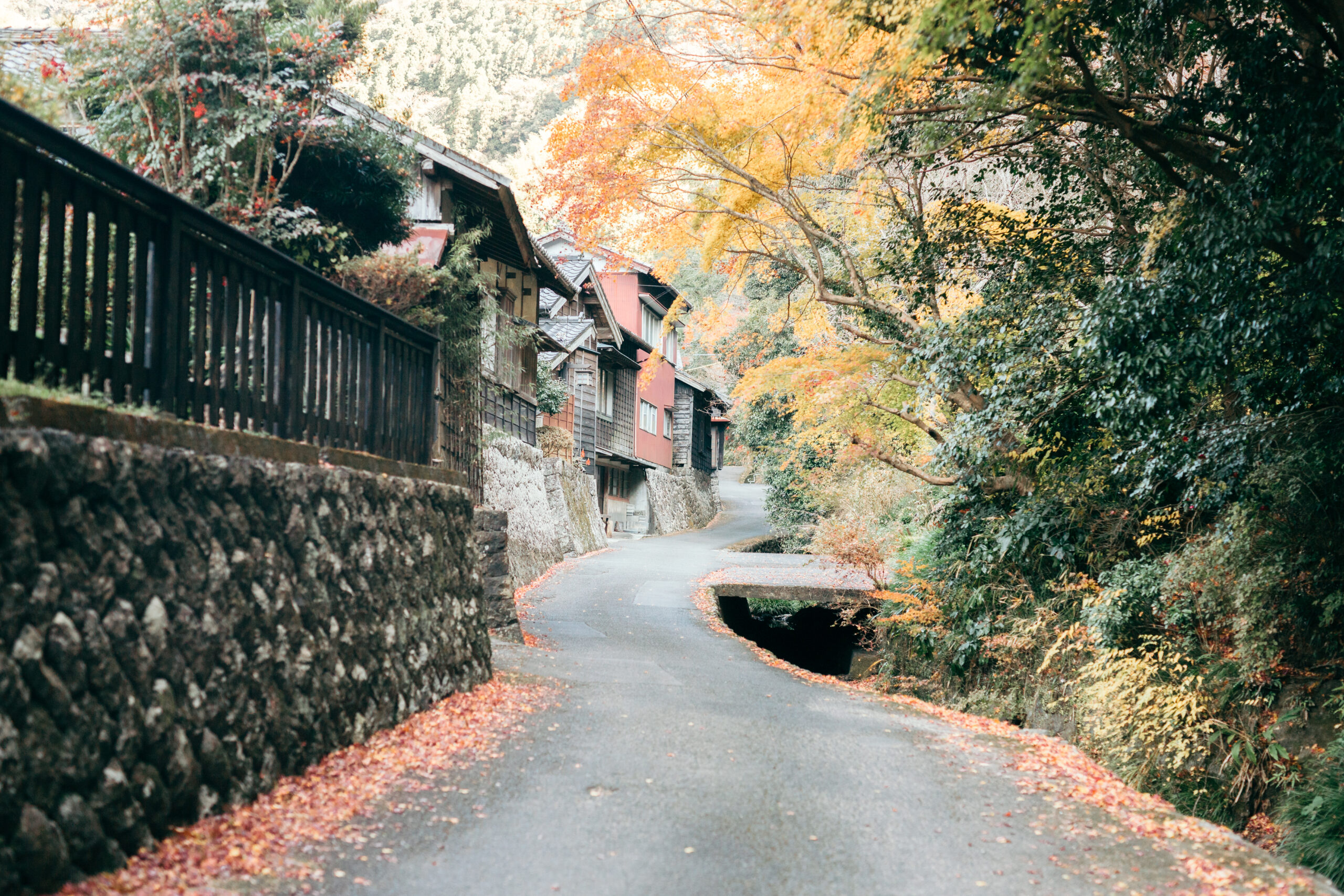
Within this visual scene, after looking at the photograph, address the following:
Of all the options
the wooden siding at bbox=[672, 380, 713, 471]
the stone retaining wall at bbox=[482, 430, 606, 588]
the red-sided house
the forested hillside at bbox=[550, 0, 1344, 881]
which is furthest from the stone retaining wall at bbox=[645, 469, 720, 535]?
the forested hillside at bbox=[550, 0, 1344, 881]

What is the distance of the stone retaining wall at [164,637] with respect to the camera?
3814mm

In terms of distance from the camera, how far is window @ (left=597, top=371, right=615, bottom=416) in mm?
34938

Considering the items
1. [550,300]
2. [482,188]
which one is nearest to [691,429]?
[550,300]

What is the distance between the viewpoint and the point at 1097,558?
12250mm

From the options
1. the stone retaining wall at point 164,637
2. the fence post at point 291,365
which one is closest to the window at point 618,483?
the stone retaining wall at point 164,637

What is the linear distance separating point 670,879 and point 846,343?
44.9ft

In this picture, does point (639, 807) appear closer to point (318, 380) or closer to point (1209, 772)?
point (318, 380)

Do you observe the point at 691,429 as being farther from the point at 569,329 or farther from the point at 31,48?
the point at 31,48

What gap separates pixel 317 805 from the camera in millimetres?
5695

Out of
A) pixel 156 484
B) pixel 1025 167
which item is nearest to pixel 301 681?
pixel 156 484

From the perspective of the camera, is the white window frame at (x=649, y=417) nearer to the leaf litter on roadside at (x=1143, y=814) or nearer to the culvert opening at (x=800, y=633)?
the culvert opening at (x=800, y=633)

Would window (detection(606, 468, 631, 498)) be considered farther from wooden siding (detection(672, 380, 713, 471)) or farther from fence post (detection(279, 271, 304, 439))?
fence post (detection(279, 271, 304, 439))

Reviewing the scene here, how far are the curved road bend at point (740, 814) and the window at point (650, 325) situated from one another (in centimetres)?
2992

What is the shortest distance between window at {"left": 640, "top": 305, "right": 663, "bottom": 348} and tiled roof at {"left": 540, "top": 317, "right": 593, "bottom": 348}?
28.5ft
